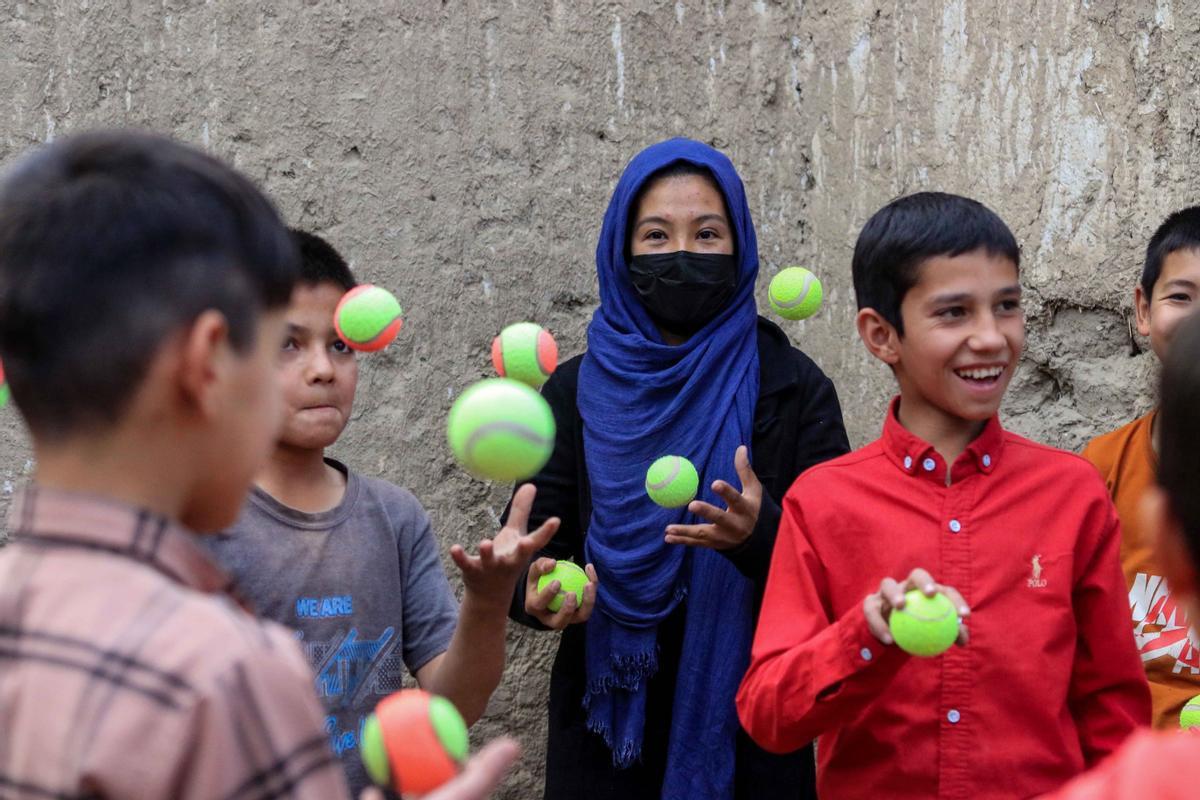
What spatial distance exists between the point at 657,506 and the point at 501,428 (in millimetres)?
1129

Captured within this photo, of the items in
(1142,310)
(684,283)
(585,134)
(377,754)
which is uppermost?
(585,134)

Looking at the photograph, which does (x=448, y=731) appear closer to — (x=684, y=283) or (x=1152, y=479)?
(x=1152, y=479)

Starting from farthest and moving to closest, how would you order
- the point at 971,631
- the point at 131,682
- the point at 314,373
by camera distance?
the point at 314,373 → the point at 971,631 → the point at 131,682

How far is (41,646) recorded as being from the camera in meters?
1.29

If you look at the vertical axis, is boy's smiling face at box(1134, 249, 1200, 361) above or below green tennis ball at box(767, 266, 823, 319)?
above

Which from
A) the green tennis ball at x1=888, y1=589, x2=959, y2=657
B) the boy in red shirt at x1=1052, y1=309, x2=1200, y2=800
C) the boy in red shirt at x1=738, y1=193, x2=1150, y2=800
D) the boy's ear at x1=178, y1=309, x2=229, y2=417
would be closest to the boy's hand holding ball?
the green tennis ball at x1=888, y1=589, x2=959, y2=657

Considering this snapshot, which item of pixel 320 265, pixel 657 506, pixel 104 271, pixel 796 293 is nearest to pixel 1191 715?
pixel 657 506

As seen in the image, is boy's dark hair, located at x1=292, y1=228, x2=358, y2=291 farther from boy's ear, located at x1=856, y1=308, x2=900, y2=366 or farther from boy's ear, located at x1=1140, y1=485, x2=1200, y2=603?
boy's ear, located at x1=1140, y1=485, x2=1200, y2=603

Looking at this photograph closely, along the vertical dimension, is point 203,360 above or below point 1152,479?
below

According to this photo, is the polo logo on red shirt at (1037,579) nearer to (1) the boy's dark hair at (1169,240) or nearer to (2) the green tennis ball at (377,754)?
(1) the boy's dark hair at (1169,240)

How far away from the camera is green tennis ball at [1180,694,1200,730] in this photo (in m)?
2.71

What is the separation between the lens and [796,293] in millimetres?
3479

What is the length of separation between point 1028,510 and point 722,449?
924mm

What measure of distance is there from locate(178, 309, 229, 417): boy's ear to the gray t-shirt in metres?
1.21
